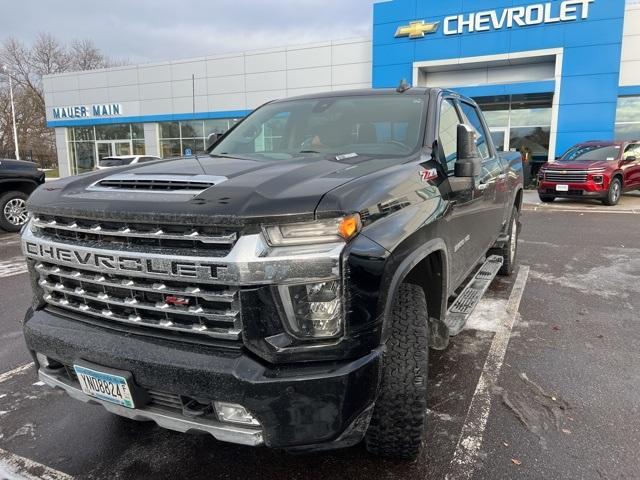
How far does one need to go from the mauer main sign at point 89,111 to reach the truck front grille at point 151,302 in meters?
28.9

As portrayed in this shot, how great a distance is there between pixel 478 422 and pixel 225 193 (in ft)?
6.50

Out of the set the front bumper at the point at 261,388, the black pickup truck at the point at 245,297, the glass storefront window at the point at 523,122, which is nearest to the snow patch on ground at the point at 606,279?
the black pickup truck at the point at 245,297

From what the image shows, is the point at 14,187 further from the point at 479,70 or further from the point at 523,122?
the point at 523,122

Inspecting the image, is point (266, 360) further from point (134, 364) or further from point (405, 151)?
point (405, 151)

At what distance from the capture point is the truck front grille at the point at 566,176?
13188 millimetres

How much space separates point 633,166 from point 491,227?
39.9 ft

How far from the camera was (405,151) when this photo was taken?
3.03 m

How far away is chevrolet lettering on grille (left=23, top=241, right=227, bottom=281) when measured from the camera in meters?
1.88

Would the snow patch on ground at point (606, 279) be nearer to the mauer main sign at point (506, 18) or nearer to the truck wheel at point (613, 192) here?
the truck wheel at point (613, 192)

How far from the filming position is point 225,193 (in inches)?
78.5

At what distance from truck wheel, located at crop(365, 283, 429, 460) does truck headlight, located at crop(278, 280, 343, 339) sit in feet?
1.16

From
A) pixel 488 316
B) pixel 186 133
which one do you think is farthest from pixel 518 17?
pixel 488 316

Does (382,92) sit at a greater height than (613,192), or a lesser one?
greater

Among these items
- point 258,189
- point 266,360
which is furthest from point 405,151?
point 266,360
